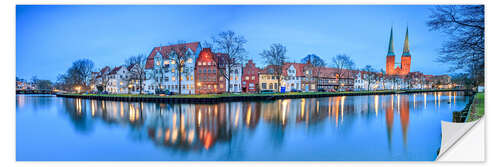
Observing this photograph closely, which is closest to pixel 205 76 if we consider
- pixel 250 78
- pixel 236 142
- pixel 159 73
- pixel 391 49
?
pixel 250 78

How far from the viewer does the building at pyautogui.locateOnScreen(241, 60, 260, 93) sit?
40.7 m

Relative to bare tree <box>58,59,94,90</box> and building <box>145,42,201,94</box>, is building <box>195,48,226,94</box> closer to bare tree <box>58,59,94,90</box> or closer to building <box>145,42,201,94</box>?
building <box>145,42,201,94</box>

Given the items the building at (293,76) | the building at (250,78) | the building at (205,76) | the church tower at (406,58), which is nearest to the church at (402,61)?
the church tower at (406,58)

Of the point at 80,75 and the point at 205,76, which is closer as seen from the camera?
the point at 205,76

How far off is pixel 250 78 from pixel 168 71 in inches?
545

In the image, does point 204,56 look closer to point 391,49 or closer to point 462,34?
point 462,34

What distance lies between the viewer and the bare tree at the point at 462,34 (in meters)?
8.10

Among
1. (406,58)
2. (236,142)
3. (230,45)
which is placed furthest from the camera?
(406,58)

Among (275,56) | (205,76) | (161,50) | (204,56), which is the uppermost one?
(161,50)

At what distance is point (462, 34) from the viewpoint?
8.79 metres

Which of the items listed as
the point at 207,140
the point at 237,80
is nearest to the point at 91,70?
the point at 237,80

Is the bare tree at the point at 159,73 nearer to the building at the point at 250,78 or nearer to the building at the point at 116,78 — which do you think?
the building at the point at 250,78

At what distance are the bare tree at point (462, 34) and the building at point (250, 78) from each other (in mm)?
32238

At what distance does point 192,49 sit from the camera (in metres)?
36.9
